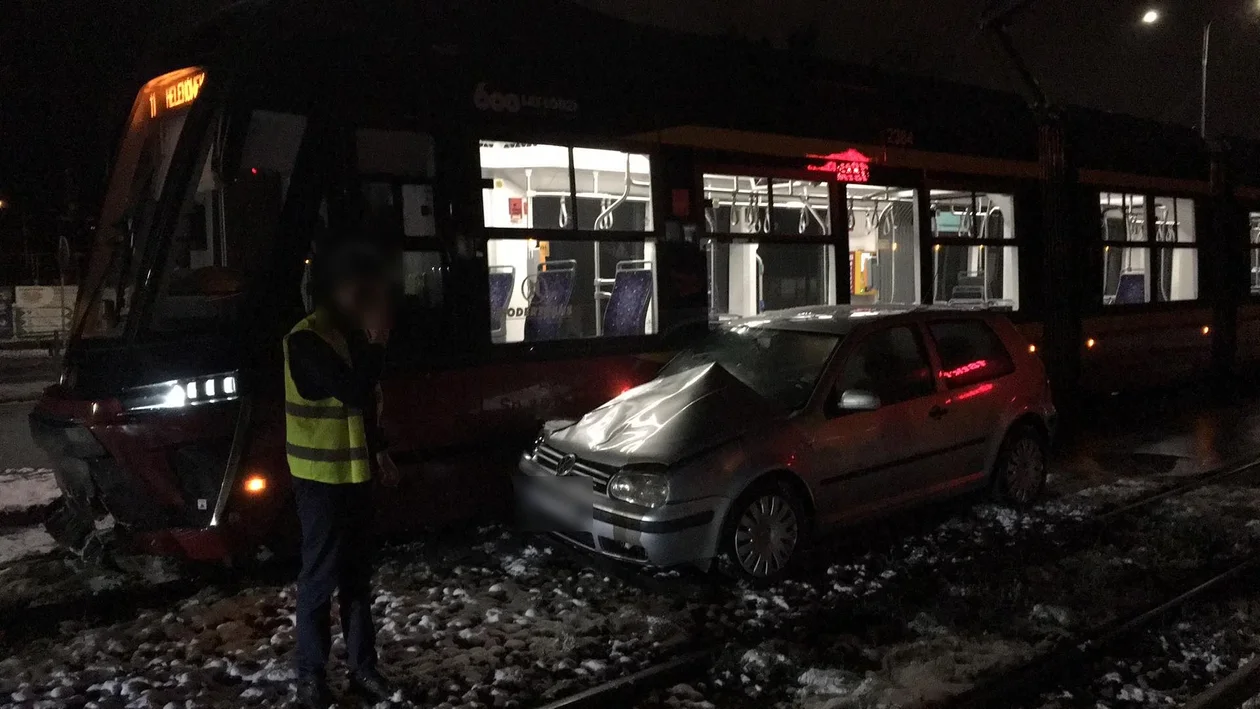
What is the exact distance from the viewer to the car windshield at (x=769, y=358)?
20.3 ft

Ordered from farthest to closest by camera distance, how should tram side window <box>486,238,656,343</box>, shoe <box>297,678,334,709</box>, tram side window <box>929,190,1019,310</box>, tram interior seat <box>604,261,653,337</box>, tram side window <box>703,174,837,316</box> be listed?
tram side window <box>929,190,1019,310</box> → tram side window <box>703,174,837,316</box> → tram interior seat <box>604,261,653,337</box> → tram side window <box>486,238,656,343</box> → shoe <box>297,678,334,709</box>

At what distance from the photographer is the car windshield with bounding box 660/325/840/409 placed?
6195 millimetres

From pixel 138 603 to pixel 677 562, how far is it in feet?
10.2

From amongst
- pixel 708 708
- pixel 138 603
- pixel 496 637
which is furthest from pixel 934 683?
pixel 138 603

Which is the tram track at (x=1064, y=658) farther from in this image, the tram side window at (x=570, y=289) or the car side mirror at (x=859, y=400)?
the tram side window at (x=570, y=289)

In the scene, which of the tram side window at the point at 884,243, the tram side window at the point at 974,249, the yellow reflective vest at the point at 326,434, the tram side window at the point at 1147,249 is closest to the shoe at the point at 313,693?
the yellow reflective vest at the point at 326,434

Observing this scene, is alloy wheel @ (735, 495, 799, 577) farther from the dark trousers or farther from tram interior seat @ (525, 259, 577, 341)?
the dark trousers

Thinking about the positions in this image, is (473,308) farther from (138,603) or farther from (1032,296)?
(1032,296)

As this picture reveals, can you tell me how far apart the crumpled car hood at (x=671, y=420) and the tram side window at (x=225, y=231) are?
82.3 inches

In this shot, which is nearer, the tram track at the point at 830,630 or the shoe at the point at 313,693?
the shoe at the point at 313,693

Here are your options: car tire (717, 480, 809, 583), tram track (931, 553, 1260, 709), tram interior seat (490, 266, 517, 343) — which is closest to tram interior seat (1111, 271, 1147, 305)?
tram track (931, 553, 1260, 709)

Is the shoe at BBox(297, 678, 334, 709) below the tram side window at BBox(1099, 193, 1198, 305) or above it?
below

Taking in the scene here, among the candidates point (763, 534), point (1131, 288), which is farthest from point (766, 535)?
point (1131, 288)

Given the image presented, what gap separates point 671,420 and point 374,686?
2326mm
